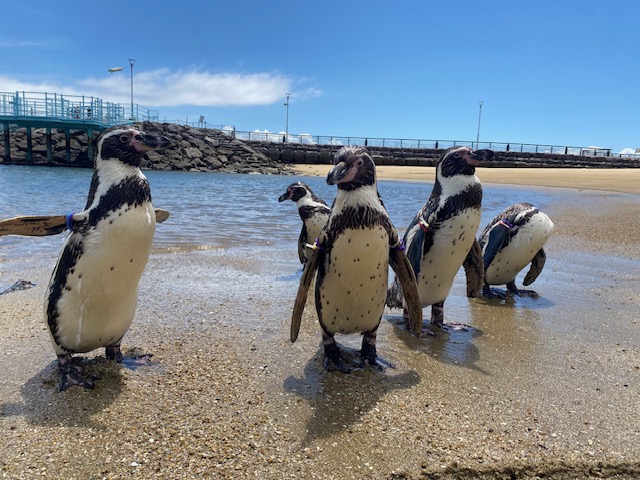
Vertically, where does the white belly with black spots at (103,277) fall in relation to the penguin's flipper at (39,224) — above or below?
below

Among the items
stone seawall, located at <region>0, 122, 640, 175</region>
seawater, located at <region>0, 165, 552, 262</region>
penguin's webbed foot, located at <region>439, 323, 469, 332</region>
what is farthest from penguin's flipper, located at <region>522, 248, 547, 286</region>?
stone seawall, located at <region>0, 122, 640, 175</region>

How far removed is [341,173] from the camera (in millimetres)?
2867

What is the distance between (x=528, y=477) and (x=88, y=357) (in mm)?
2630

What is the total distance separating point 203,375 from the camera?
118 inches

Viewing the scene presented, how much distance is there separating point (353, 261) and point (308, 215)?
386 cm

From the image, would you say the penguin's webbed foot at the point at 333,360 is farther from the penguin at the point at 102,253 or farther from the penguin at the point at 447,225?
the penguin at the point at 102,253

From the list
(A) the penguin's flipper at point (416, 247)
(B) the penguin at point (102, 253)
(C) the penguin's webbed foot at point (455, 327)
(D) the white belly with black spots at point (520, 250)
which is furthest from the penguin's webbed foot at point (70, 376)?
(D) the white belly with black spots at point (520, 250)

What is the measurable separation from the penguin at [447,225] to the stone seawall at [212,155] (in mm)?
31829

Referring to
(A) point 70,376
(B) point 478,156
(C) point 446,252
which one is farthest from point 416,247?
(A) point 70,376

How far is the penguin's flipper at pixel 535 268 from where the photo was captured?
551cm

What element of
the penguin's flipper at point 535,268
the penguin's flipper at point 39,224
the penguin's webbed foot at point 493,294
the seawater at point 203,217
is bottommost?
the seawater at point 203,217

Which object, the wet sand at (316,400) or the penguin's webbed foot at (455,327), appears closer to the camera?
the wet sand at (316,400)

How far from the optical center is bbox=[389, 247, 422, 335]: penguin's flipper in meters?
3.28

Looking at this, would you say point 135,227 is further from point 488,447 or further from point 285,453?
point 488,447
